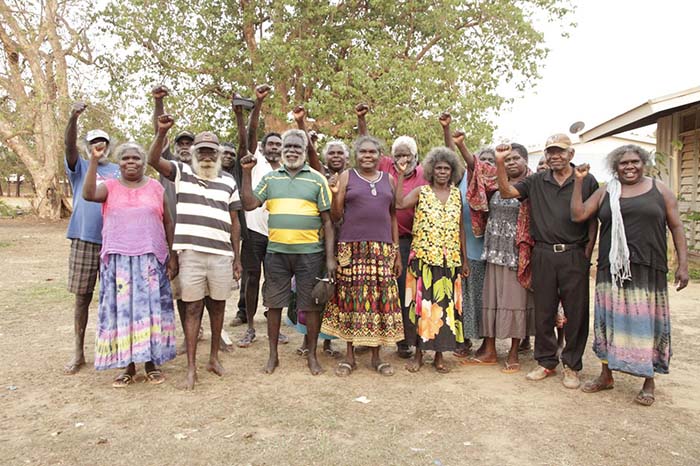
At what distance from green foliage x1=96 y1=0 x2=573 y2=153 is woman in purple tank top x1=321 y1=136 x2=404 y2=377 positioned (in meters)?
8.27

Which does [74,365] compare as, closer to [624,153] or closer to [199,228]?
[199,228]

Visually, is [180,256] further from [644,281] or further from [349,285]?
[644,281]

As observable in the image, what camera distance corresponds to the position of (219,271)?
409 centimetres

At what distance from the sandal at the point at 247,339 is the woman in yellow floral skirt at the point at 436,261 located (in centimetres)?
162

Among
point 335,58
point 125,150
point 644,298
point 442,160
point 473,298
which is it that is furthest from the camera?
point 335,58

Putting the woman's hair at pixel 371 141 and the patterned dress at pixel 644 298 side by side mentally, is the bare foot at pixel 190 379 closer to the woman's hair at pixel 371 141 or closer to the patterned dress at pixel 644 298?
the woman's hair at pixel 371 141

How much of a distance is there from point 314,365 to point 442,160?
6.40 feet

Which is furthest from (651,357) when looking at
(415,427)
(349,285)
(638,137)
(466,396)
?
(638,137)

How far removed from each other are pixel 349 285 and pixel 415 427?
1.33m

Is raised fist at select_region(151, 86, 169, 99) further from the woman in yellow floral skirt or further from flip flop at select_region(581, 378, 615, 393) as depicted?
flip flop at select_region(581, 378, 615, 393)

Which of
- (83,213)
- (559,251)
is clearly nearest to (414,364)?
(559,251)

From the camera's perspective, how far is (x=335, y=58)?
1467 cm

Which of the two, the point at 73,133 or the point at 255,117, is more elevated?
the point at 255,117

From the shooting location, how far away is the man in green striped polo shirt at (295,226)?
4.24 meters
